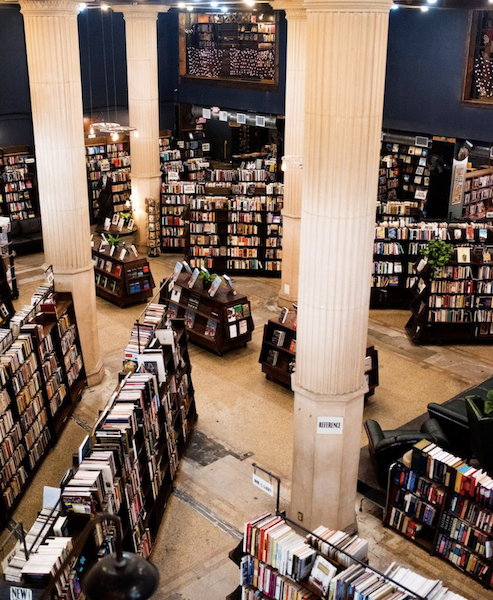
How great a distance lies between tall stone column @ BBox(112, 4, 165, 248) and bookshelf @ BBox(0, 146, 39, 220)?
3.31 meters

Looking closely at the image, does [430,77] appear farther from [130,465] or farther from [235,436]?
[130,465]

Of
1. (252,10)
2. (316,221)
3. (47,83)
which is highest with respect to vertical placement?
(252,10)

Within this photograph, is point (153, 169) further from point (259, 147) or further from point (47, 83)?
point (259, 147)

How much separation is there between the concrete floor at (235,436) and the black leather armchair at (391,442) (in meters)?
0.55

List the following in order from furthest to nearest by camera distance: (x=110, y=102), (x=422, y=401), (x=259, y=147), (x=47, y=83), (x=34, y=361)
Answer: (x=259, y=147)
(x=110, y=102)
(x=422, y=401)
(x=47, y=83)
(x=34, y=361)

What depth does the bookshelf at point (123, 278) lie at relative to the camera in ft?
48.5

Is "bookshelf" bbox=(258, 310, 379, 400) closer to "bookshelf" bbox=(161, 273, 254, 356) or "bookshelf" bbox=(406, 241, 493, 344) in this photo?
"bookshelf" bbox=(161, 273, 254, 356)

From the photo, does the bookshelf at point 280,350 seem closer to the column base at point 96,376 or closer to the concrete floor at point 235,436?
the concrete floor at point 235,436

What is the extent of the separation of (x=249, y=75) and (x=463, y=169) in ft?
26.7

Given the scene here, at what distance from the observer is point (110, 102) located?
2434cm

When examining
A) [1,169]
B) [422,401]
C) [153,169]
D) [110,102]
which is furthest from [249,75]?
[422,401]

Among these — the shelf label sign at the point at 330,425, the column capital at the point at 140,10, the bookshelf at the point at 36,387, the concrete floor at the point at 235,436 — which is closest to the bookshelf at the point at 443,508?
the concrete floor at the point at 235,436

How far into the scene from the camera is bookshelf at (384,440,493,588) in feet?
24.9

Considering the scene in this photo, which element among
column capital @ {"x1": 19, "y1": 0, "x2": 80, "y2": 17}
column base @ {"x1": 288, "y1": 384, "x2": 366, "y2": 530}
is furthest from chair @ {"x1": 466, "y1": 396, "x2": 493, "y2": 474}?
column capital @ {"x1": 19, "y1": 0, "x2": 80, "y2": 17}
